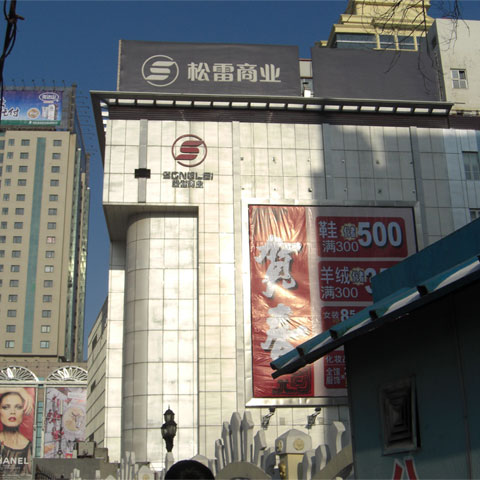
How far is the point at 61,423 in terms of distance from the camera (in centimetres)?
10044

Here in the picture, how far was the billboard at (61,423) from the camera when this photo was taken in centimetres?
10025

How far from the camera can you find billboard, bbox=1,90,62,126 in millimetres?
137500

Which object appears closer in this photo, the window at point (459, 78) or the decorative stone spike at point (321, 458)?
the decorative stone spike at point (321, 458)

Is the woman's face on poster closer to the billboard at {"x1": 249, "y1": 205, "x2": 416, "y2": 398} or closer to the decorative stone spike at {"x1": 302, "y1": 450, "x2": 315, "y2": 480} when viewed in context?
the billboard at {"x1": 249, "y1": 205, "x2": 416, "y2": 398}

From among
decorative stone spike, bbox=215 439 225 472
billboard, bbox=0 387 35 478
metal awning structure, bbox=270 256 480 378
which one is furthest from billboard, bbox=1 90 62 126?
metal awning structure, bbox=270 256 480 378

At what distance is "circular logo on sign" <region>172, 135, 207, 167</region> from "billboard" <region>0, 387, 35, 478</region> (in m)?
69.9

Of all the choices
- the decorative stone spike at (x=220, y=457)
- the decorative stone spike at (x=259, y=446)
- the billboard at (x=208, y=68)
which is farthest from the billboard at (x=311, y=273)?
the decorative stone spike at (x=259, y=446)

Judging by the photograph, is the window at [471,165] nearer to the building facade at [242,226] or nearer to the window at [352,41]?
the building facade at [242,226]

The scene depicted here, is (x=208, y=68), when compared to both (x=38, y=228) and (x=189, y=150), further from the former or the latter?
(x=38, y=228)

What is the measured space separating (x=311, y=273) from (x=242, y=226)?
4681 mm

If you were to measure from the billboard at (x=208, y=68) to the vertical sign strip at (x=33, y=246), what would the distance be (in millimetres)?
91665

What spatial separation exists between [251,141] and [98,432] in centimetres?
2641

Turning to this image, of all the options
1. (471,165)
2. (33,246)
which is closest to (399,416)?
(471,165)

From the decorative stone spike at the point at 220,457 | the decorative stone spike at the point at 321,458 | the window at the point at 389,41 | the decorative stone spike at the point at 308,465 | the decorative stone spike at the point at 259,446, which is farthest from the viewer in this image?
the decorative stone spike at the point at 220,457
